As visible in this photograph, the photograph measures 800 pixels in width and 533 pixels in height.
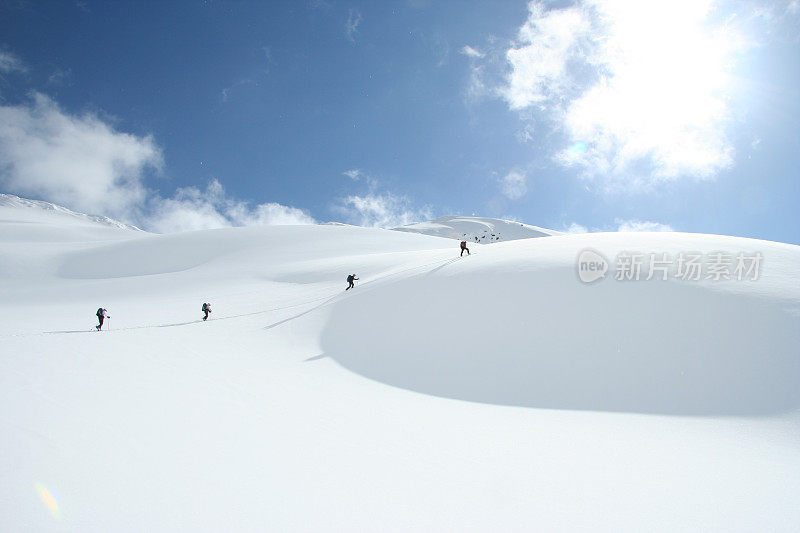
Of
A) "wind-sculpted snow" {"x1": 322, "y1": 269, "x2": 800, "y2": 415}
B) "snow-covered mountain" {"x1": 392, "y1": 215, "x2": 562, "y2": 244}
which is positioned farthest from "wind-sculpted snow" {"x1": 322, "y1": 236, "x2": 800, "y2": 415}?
"snow-covered mountain" {"x1": 392, "y1": 215, "x2": 562, "y2": 244}

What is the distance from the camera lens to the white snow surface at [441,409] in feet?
14.3

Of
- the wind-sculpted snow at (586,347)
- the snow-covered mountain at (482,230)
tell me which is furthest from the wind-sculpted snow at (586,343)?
the snow-covered mountain at (482,230)

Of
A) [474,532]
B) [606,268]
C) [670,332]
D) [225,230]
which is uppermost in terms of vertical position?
[225,230]

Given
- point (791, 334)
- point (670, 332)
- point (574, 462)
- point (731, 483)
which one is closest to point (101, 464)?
point (574, 462)

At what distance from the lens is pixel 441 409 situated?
8359mm

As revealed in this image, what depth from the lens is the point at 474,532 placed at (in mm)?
4141

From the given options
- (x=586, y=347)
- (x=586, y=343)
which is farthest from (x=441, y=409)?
(x=586, y=343)

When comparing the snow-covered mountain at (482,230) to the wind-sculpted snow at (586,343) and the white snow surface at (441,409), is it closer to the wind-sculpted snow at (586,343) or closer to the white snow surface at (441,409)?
the wind-sculpted snow at (586,343)

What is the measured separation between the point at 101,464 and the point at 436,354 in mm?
9091

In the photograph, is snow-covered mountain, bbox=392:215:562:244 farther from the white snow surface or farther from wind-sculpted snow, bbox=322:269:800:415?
the white snow surface

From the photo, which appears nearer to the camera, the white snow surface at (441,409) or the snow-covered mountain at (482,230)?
the white snow surface at (441,409)

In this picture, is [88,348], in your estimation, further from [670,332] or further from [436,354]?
[670,332]

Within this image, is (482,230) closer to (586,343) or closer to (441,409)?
(586,343)

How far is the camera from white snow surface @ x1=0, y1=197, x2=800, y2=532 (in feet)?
14.3
